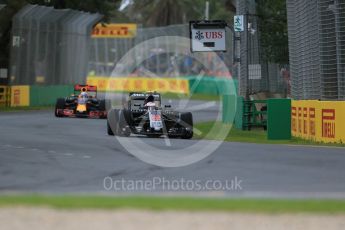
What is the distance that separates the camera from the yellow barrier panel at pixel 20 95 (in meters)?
43.5

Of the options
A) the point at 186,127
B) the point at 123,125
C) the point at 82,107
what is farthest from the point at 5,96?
the point at 186,127

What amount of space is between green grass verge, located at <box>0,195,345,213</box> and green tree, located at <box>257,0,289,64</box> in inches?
827

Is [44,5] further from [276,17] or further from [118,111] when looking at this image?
[118,111]

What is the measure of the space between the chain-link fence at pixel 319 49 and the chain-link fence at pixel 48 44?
20.6 m

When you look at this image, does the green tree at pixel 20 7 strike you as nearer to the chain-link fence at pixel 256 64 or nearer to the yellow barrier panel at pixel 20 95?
the yellow barrier panel at pixel 20 95

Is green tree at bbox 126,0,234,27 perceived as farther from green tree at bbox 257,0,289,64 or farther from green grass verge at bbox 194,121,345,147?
green grass verge at bbox 194,121,345,147

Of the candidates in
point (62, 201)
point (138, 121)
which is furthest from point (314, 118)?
point (62, 201)

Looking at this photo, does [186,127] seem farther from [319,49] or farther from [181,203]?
[181,203]

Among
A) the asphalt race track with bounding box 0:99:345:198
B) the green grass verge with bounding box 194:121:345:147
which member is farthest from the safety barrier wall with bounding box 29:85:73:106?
the asphalt race track with bounding box 0:99:345:198

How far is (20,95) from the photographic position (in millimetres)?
44156

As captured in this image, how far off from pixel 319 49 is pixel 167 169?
9339 millimetres

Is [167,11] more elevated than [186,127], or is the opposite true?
[167,11]

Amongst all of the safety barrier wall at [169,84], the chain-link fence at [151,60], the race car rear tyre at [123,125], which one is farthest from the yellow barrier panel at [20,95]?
the chain-link fence at [151,60]

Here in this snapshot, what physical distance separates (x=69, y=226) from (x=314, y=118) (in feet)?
48.2
